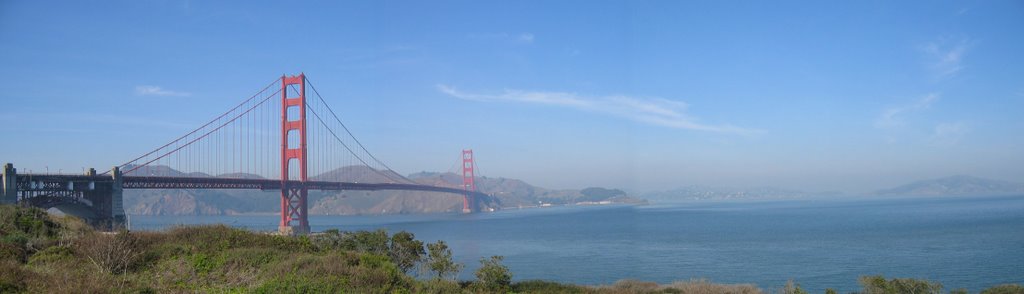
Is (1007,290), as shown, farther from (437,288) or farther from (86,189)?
(86,189)

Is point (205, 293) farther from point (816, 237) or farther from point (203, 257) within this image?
point (816, 237)

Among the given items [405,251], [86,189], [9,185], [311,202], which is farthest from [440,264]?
[311,202]

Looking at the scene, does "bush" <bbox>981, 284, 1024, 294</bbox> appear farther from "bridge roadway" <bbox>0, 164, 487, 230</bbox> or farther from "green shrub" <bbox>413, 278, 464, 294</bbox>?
"bridge roadway" <bbox>0, 164, 487, 230</bbox>

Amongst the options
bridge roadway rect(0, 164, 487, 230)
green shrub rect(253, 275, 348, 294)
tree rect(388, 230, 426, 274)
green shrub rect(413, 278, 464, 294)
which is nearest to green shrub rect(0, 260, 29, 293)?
green shrub rect(253, 275, 348, 294)

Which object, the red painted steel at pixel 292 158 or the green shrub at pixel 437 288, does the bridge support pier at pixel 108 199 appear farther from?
the green shrub at pixel 437 288

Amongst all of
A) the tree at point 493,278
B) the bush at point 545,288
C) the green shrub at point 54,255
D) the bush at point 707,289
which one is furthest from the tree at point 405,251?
the green shrub at point 54,255

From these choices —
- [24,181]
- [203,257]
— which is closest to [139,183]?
[24,181]
